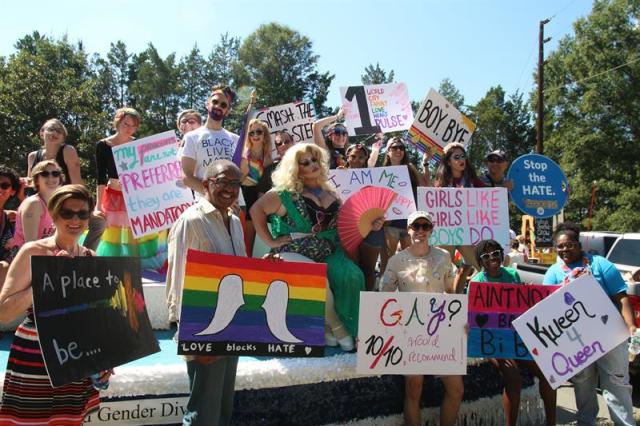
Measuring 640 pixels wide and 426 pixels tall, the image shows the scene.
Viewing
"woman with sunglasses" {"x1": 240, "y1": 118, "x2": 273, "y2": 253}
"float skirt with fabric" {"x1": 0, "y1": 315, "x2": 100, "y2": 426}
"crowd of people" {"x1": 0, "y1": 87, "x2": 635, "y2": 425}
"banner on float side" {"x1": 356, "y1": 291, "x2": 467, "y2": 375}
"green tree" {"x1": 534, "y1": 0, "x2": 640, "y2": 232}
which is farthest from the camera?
"green tree" {"x1": 534, "y1": 0, "x2": 640, "y2": 232}

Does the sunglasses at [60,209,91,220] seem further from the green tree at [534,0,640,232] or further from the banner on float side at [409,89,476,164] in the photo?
the green tree at [534,0,640,232]

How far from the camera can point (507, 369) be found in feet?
14.8

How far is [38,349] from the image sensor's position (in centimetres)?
270

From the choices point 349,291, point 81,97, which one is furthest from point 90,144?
point 349,291

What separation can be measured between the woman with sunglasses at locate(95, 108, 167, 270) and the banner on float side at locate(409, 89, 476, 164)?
11.0ft

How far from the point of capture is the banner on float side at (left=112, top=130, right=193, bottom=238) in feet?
18.4

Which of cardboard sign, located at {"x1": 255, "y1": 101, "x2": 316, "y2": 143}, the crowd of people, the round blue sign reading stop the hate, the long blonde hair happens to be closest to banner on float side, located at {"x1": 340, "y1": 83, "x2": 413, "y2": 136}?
cardboard sign, located at {"x1": 255, "y1": 101, "x2": 316, "y2": 143}

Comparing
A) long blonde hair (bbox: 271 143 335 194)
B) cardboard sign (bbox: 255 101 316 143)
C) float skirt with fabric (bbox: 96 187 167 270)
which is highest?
cardboard sign (bbox: 255 101 316 143)

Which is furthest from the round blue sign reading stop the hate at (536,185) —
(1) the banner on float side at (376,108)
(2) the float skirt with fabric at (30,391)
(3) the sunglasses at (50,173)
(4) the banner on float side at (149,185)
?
(2) the float skirt with fabric at (30,391)

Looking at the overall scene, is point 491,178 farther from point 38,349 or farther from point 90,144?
point 90,144

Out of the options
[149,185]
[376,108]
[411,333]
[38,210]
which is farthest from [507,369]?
[376,108]

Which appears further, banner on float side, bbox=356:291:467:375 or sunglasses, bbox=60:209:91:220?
banner on float side, bbox=356:291:467:375

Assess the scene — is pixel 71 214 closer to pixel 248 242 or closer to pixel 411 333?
pixel 411 333

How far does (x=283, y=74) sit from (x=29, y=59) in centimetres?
2576
